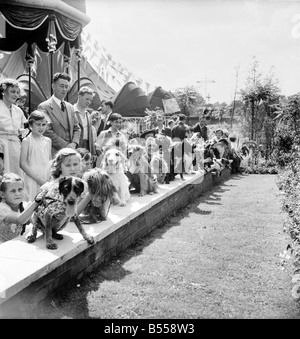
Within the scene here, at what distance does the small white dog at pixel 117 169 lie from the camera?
5.24 m

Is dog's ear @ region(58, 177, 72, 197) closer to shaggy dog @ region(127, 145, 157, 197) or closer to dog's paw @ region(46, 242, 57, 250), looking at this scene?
dog's paw @ region(46, 242, 57, 250)

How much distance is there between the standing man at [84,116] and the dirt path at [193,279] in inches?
63.6

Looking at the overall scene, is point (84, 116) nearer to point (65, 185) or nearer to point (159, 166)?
point (159, 166)

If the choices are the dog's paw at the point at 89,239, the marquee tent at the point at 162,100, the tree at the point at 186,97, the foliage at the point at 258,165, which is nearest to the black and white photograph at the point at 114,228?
the dog's paw at the point at 89,239

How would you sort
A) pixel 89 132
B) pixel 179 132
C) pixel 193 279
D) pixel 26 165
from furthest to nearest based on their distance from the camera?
pixel 179 132
pixel 89 132
pixel 26 165
pixel 193 279

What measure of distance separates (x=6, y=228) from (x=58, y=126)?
6.01 ft

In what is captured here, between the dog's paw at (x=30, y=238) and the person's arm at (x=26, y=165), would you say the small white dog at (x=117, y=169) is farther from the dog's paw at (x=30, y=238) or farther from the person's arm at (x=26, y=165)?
the dog's paw at (x=30, y=238)

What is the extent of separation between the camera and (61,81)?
4902mm

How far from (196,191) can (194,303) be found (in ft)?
18.8

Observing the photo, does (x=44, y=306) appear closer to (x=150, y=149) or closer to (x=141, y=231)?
(x=141, y=231)

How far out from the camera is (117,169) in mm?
5367

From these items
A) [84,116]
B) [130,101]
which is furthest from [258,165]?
[130,101]

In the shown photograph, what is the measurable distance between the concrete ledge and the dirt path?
13 centimetres
